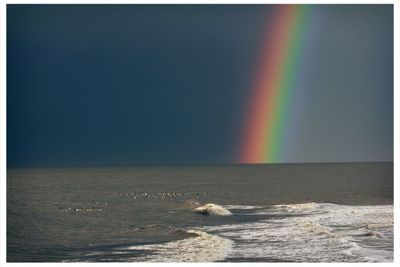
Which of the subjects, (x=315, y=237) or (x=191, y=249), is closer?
(x=191, y=249)

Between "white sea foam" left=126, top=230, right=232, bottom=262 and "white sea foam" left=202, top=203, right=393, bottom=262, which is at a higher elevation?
"white sea foam" left=202, top=203, right=393, bottom=262

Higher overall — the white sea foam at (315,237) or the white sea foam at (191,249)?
the white sea foam at (315,237)

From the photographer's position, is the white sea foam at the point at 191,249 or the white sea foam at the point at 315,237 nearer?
the white sea foam at the point at 315,237

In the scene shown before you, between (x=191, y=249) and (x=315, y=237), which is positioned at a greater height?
(x=315, y=237)

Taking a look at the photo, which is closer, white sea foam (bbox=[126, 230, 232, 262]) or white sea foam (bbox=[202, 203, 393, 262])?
white sea foam (bbox=[202, 203, 393, 262])
